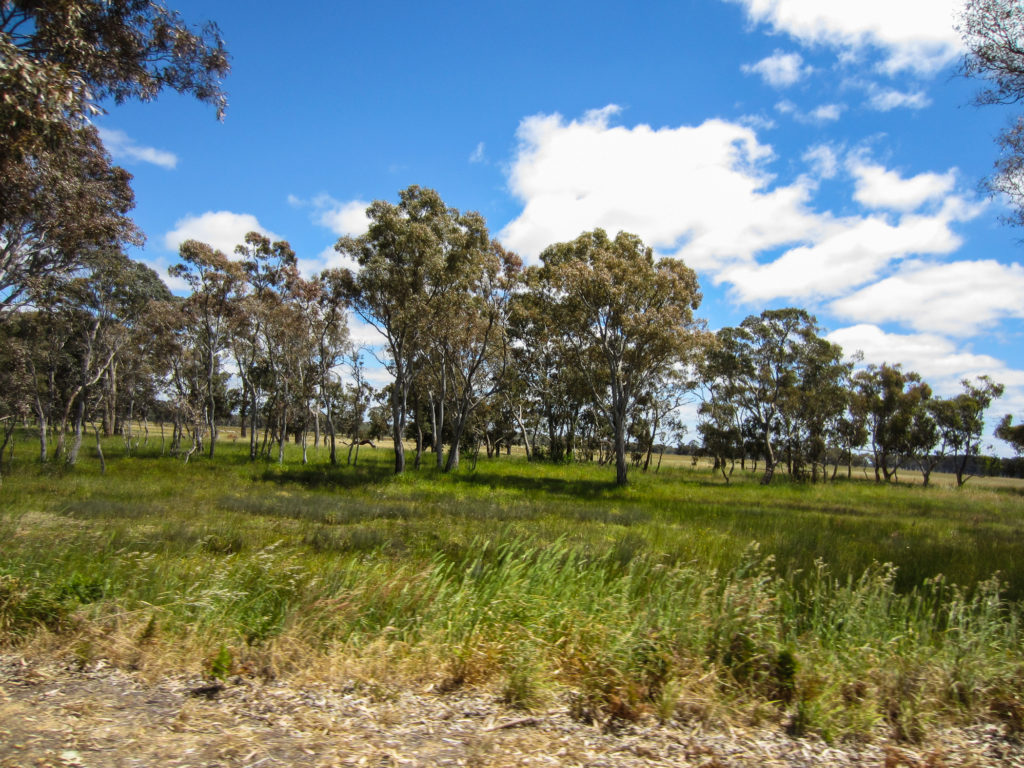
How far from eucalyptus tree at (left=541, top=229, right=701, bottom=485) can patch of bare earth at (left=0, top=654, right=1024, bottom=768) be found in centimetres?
2505

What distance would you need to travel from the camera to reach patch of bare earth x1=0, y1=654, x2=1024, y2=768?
293cm

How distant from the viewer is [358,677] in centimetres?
382

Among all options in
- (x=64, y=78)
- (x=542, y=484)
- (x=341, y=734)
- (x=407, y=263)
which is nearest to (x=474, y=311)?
(x=407, y=263)

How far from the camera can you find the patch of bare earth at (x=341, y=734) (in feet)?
9.61

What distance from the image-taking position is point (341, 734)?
10.4ft

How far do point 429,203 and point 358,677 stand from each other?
27.8 m

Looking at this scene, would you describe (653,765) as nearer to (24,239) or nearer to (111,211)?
(111,211)

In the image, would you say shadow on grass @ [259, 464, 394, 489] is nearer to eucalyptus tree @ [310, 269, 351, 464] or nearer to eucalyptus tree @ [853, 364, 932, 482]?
eucalyptus tree @ [310, 269, 351, 464]

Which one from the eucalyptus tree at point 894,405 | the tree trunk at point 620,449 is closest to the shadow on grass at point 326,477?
the tree trunk at point 620,449

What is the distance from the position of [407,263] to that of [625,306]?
1128 cm

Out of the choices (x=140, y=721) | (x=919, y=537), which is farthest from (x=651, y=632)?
(x=919, y=537)

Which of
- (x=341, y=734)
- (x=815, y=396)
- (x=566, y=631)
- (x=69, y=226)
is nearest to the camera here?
(x=341, y=734)

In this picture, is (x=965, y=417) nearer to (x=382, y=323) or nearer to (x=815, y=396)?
(x=815, y=396)

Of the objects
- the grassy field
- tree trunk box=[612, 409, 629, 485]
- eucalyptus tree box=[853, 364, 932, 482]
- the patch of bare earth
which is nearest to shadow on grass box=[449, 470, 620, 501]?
tree trunk box=[612, 409, 629, 485]
